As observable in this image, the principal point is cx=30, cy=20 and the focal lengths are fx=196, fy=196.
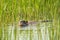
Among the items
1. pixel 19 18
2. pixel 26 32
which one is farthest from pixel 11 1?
pixel 26 32

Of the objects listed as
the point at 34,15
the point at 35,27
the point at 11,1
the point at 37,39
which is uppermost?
the point at 11,1

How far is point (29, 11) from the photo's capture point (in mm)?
1987

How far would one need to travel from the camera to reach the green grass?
1.98 meters

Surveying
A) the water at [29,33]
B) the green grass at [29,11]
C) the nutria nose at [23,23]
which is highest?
the green grass at [29,11]

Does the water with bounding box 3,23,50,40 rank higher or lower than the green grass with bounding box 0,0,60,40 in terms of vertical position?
lower

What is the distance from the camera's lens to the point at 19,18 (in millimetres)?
1979

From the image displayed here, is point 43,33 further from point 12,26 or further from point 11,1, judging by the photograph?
point 11,1

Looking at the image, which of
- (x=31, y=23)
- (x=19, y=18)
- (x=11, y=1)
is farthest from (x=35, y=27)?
(x=11, y=1)

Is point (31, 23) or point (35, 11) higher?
point (35, 11)

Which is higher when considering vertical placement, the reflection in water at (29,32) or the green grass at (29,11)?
the green grass at (29,11)

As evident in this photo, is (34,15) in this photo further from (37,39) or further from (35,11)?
(37,39)

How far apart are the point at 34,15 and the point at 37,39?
24 centimetres

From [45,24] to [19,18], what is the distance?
27cm

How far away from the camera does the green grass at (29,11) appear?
6.48 feet
